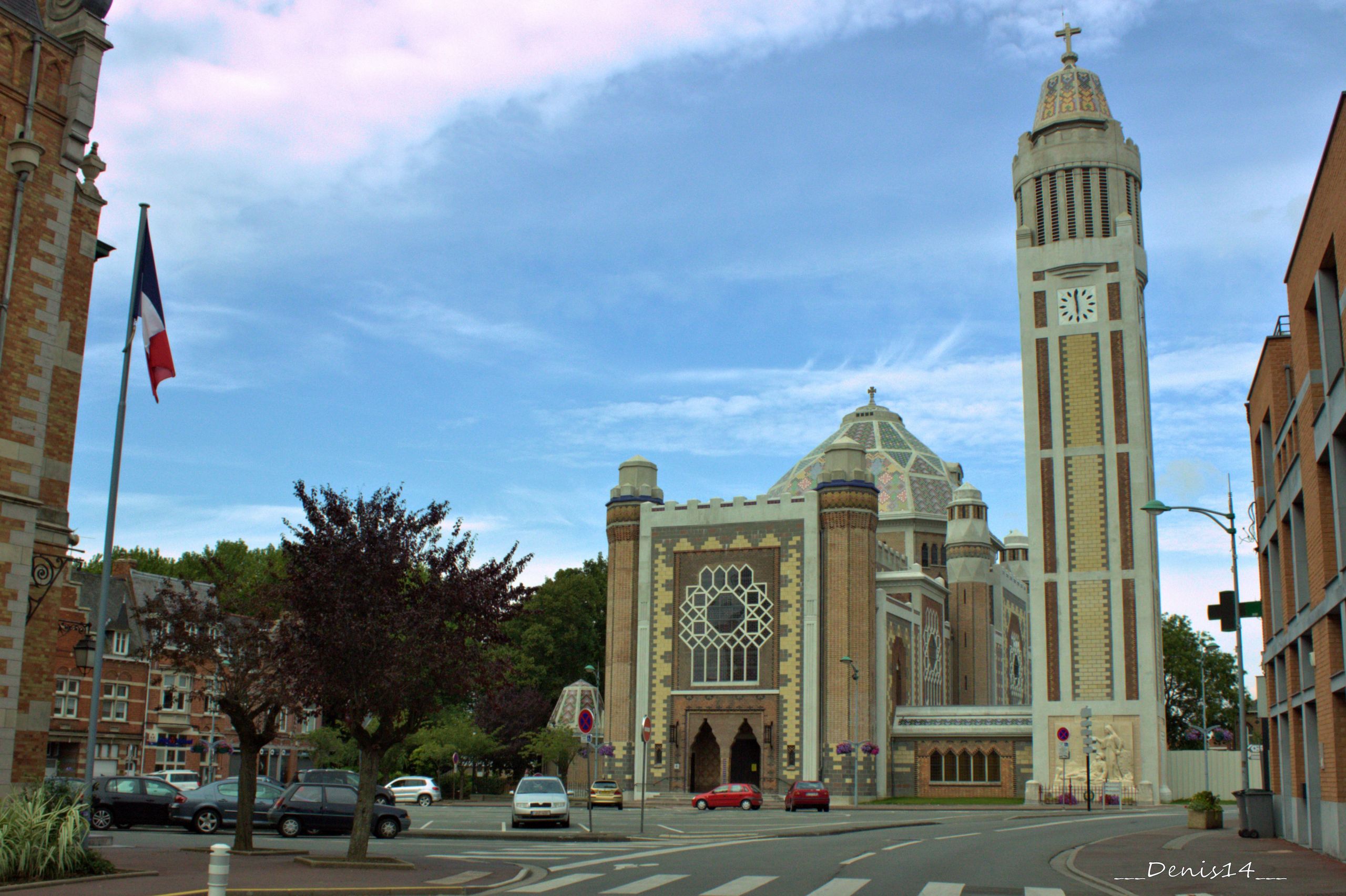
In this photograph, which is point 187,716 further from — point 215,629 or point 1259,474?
point 1259,474

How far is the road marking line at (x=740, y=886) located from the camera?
16422mm

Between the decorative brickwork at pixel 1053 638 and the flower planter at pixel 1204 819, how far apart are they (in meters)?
26.5

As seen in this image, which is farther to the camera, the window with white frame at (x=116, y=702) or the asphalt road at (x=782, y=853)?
the window with white frame at (x=116, y=702)

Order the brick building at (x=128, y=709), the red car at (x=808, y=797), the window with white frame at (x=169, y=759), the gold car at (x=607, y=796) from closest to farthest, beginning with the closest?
the red car at (x=808, y=797)
the gold car at (x=607, y=796)
the brick building at (x=128, y=709)
the window with white frame at (x=169, y=759)

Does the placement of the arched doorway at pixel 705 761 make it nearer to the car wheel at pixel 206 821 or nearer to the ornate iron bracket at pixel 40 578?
the car wheel at pixel 206 821

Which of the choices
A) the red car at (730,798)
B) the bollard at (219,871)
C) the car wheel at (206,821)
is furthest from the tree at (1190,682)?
the bollard at (219,871)

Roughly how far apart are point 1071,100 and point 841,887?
58361mm

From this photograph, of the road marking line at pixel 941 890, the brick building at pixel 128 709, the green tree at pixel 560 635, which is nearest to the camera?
the road marking line at pixel 941 890

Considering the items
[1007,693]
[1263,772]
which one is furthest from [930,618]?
[1263,772]

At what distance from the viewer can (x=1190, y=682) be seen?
3814 inches

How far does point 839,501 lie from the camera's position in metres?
63.2

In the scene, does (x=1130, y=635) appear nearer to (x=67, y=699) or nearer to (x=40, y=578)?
(x=40, y=578)

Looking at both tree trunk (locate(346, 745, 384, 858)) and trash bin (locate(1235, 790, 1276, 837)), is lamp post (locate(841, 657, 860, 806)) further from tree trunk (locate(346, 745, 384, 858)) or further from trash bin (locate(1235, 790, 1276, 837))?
tree trunk (locate(346, 745, 384, 858))

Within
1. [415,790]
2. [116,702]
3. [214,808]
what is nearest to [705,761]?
[415,790]
